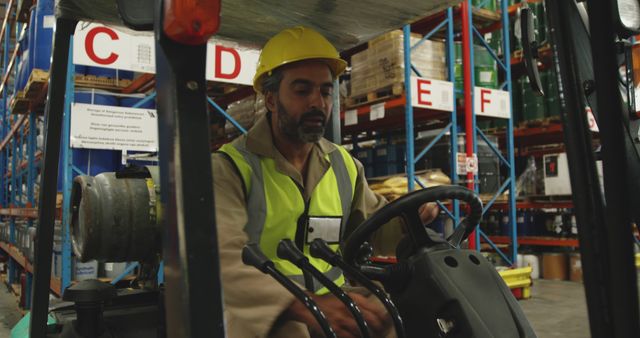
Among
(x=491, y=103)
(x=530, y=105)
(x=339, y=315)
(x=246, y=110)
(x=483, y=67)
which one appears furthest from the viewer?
(x=530, y=105)

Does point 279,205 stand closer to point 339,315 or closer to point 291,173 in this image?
point 291,173

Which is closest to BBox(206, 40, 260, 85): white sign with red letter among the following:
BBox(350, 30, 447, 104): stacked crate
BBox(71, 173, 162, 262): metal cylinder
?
BBox(350, 30, 447, 104): stacked crate

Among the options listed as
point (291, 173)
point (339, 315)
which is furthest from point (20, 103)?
point (339, 315)

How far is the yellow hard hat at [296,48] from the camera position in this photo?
2.18 metres

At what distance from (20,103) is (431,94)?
216 inches

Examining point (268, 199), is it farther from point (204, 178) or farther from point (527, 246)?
point (527, 246)

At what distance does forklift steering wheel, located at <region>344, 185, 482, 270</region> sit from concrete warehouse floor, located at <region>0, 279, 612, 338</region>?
2.98 metres

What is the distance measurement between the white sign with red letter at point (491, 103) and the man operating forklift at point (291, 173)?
4.50 metres

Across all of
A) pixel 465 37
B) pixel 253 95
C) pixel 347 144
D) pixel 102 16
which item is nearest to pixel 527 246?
pixel 347 144

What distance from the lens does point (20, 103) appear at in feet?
25.4

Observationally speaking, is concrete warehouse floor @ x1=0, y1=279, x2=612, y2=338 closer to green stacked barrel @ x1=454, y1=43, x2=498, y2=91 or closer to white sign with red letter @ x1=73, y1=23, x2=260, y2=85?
green stacked barrel @ x1=454, y1=43, x2=498, y2=91

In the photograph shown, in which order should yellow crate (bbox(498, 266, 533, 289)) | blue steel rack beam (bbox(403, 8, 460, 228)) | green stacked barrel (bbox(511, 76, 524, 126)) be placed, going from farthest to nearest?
green stacked barrel (bbox(511, 76, 524, 126)) < yellow crate (bbox(498, 266, 533, 289)) < blue steel rack beam (bbox(403, 8, 460, 228))

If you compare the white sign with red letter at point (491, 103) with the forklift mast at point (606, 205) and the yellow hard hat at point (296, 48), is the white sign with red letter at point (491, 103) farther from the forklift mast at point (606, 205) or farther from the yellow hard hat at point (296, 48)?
the forklift mast at point (606, 205)

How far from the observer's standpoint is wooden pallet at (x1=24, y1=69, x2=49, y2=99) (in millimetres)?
6094
